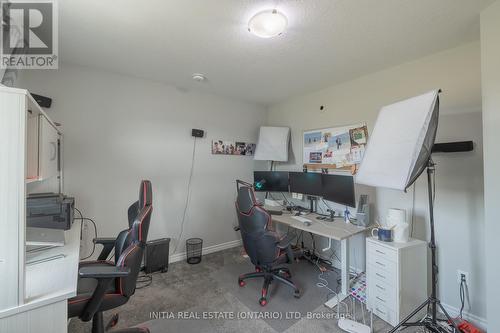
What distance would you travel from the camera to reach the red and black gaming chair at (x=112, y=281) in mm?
1269

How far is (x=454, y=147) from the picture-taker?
1.91 meters

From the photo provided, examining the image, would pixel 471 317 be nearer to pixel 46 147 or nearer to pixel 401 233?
pixel 401 233

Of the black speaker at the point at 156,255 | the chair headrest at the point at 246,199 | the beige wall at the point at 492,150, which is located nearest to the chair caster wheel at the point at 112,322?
the black speaker at the point at 156,255

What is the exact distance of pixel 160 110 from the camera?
294 cm

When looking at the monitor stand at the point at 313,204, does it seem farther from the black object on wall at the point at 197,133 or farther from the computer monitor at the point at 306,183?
the black object on wall at the point at 197,133

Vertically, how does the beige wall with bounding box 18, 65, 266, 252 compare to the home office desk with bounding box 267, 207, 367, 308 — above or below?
above

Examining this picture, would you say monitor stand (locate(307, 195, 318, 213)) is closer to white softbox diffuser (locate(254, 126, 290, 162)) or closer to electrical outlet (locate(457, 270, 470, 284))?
white softbox diffuser (locate(254, 126, 290, 162))

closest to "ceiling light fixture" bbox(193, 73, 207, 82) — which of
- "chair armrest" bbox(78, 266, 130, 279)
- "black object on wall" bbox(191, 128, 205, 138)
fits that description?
"black object on wall" bbox(191, 128, 205, 138)

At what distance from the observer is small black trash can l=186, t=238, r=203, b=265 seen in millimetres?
3043

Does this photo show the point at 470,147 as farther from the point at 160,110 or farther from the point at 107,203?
the point at 107,203

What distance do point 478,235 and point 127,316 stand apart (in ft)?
10.1

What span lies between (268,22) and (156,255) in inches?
107

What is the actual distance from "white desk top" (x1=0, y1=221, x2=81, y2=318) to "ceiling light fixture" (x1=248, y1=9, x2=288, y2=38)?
6.21ft

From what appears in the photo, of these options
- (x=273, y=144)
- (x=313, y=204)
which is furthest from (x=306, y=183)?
(x=273, y=144)
